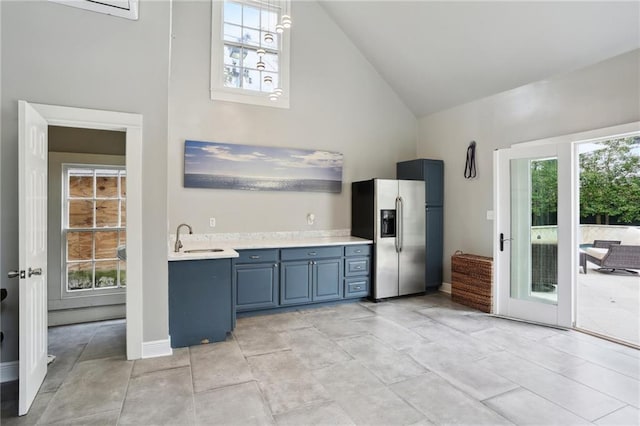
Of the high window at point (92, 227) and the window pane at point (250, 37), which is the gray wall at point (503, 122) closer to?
the window pane at point (250, 37)

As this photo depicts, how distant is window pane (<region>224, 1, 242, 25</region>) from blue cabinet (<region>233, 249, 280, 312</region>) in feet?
10.7

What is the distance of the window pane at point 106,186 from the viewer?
428cm

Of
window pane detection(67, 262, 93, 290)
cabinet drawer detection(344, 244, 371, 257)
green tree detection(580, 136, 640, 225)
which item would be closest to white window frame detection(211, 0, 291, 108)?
cabinet drawer detection(344, 244, 371, 257)

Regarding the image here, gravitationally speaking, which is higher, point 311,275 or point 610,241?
point 610,241

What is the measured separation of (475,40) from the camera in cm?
427

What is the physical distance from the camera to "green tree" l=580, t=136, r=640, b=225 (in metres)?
7.72

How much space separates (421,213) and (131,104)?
157 inches

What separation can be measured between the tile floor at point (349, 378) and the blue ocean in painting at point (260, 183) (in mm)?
1853

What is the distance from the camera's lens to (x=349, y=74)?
18.3 ft

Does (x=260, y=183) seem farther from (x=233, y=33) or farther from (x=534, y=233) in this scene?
(x=534, y=233)

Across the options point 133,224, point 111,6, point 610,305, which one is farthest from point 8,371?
point 610,305

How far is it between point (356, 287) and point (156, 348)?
8.70 feet

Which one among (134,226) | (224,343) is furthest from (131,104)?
(224,343)

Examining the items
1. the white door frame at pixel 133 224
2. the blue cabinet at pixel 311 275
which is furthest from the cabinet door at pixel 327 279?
the white door frame at pixel 133 224
